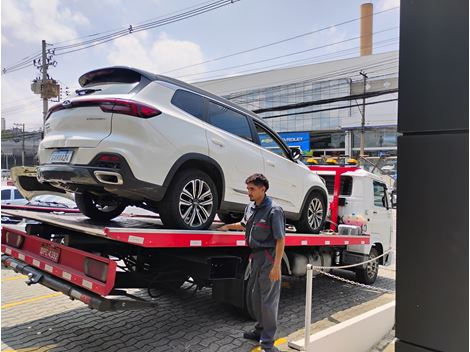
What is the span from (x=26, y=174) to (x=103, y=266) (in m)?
2.57

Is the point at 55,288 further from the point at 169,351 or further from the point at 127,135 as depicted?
the point at 127,135

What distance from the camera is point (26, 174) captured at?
5.37m

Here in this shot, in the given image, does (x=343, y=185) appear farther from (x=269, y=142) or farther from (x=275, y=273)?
(x=275, y=273)

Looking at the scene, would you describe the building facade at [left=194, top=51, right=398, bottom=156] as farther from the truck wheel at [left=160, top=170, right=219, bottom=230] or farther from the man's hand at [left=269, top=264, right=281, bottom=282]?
the man's hand at [left=269, top=264, right=281, bottom=282]

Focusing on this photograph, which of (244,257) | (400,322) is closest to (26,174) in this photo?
(244,257)

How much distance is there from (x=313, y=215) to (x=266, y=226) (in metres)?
2.56

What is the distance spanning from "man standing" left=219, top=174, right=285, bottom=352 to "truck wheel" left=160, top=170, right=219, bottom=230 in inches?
17.9

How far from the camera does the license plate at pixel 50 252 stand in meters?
4.20

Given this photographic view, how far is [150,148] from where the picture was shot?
3.79 m

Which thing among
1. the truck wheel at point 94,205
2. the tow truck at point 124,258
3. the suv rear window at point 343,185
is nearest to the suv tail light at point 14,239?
the tow truck at point 124,258

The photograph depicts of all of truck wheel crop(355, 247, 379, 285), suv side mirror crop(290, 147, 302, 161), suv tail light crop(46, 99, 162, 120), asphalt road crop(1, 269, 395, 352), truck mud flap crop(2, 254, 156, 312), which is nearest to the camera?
truck mud flap crop(2, 254, 156, 312)

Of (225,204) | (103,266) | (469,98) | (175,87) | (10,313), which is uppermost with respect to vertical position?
(175,87)

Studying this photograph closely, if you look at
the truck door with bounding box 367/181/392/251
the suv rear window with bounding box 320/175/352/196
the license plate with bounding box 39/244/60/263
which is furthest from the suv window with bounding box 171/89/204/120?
the truck door with bounding box 367/181/392/251

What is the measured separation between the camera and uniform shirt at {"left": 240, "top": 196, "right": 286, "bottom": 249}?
414 cm
